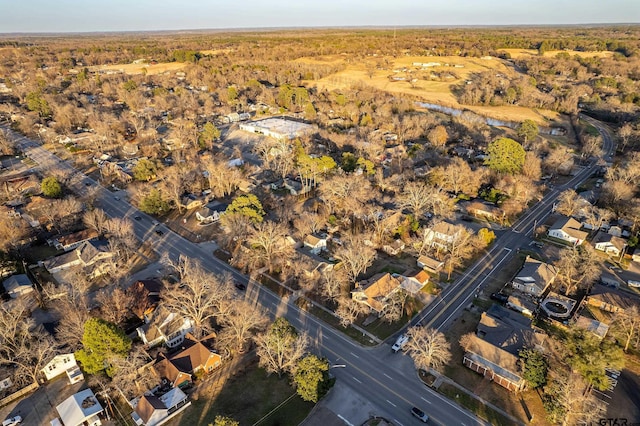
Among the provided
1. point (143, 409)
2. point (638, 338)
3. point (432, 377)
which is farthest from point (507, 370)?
point (143, 409)

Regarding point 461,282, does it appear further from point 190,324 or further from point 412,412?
point 190,324

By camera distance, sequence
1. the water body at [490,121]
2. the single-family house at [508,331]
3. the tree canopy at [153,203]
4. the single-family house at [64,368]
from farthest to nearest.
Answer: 1. the water body at [490,121]
2. the tree canopy at [153,203]
3. the single-family house at [508,331]
4. the single-family house at [64,368]

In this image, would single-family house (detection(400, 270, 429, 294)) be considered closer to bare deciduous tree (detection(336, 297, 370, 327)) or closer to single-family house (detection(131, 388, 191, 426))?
bare deciduous tree (detection(336, 297, 370, 327))

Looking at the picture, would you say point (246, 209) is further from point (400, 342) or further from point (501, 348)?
point (501, 348)

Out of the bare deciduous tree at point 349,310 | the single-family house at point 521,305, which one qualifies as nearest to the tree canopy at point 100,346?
the bare deciduous tree at point 349,310

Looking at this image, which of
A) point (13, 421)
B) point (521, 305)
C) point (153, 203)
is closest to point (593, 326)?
point (521, 305)

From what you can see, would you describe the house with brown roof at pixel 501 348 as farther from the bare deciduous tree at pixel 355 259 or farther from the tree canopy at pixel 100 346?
the tree canopy at pixel 100 346
